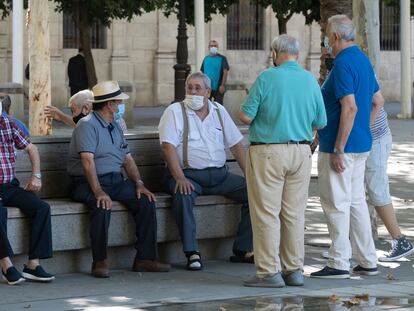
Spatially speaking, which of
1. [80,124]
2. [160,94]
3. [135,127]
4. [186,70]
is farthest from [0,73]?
[80,124]

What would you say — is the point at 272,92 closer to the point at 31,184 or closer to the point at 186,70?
the point at 31,184

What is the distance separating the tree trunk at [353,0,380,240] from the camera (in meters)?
11.5

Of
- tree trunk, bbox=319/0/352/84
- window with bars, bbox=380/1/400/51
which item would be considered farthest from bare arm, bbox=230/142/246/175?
window with bars, bbox=380/1/400/51

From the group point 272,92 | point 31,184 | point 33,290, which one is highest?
point 272,92

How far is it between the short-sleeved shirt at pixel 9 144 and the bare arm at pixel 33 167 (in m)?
0.05

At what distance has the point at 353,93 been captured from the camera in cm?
914

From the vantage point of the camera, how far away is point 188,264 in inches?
382

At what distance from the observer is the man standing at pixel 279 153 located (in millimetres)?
8797

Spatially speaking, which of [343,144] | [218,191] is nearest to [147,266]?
[218,191]

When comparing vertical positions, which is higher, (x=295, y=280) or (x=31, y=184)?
(x=31, y=184)

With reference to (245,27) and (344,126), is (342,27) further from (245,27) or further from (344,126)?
(245,27)

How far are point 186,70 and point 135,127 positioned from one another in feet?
13.9

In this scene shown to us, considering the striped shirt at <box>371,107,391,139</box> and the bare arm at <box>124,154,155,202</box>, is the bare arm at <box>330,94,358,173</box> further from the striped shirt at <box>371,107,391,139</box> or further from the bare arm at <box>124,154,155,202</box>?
the bare arm at <box>124,154,155,202</box>

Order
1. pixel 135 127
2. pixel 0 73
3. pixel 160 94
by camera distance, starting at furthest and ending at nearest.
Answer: pixel 160 94 → pixel 0 73 → pixel 135 127
